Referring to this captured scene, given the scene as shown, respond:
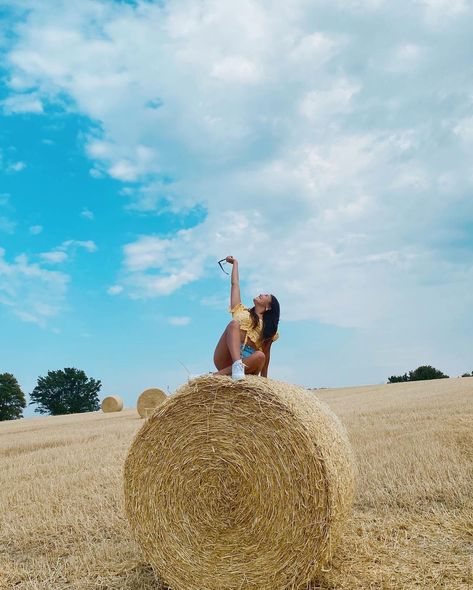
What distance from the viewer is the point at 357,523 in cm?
555

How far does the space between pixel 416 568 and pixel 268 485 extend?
4.29ft

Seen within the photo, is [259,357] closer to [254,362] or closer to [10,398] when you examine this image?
[254,362]

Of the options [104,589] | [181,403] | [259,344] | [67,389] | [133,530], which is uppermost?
[67,389]

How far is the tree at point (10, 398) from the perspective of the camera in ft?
153

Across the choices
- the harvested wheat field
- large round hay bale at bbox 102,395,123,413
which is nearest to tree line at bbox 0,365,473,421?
large round hay bale at bbox 102,395,123,413

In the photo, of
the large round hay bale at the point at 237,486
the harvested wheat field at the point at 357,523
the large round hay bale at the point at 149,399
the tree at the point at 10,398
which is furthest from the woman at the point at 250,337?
the tree at the point at 10,398

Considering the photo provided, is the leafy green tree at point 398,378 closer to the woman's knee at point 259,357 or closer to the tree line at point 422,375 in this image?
the tree line at point 422,375

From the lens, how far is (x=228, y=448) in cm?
457

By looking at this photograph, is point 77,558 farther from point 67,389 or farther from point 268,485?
point 67,389

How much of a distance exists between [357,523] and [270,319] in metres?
2.04

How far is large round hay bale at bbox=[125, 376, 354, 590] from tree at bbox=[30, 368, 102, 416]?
50169mm

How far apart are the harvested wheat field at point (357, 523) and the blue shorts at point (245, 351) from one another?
5.73ft

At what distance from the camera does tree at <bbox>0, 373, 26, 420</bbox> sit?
153ft

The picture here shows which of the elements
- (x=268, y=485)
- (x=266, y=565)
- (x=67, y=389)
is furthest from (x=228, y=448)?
(x=67, y=389)
